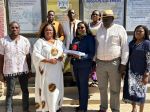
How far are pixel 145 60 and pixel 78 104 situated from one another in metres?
1.93

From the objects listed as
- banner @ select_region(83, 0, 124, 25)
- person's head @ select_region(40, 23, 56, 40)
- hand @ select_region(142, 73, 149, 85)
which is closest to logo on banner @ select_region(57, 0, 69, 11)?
banner @ select_region(83, 0, 124, 25)

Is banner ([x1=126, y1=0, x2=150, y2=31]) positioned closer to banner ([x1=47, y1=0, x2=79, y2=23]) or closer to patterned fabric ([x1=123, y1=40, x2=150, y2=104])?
banner ([x1=47, y1=0, x2=79, y2=23])

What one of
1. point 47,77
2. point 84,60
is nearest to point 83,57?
point 84,60

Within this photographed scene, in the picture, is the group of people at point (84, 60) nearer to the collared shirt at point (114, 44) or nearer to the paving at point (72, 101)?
the collared shirt at point (114, 44)

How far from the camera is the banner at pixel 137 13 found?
7.86m

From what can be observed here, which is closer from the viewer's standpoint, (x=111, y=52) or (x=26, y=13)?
(x=111, y=52)

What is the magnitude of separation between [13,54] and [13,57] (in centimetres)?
5

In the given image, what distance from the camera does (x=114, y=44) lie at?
19.9ft

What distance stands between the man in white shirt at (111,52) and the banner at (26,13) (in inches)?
84.5

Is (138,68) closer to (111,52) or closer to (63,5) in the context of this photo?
(111,52)

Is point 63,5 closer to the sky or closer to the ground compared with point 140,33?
closer to the sky

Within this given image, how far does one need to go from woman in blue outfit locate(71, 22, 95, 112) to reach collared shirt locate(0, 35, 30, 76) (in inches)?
35.3

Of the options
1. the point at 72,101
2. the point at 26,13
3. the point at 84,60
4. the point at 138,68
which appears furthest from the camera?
the point at 26,13

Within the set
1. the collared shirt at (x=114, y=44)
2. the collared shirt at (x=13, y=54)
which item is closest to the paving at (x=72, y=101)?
the collared shirt at (x=13, y=54)
